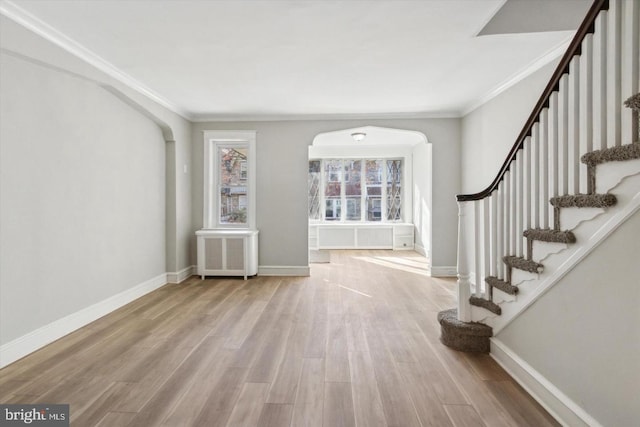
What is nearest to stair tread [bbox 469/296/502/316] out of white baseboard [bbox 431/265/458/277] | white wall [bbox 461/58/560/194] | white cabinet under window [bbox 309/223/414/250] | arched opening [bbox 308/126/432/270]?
white wall [bbox 461/58/560/194]

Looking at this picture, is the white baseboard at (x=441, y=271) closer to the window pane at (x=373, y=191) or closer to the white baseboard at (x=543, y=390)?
the white baseboard at (x=543, y=390)

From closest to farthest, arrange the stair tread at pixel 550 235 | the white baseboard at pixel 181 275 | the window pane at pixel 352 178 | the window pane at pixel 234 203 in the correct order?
1. the stair tread at pixel 550 235
2. the white baseboard at pixel 181 275
3. the window pane at pixel 234 203
4. the window pane at pixel 352 178

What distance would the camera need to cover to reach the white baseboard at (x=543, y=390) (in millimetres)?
1656

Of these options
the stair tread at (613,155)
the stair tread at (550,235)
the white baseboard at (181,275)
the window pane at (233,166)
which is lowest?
the white baseboard at (181,275)

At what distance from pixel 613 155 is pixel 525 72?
2.46 m

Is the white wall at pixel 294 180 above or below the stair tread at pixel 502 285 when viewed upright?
above

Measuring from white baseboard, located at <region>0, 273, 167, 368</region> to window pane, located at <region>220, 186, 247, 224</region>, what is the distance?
5.49ft


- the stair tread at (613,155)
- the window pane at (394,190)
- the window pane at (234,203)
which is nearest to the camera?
the stair tread at (613,155)

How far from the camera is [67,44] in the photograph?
276 centimetres

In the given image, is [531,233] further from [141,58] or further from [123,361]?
[141,58]

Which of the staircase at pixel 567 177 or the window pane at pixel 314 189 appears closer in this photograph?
the staircase at pixel 567 177

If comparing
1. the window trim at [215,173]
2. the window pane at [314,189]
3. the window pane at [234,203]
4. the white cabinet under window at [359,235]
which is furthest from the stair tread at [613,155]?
the window pane at [314,189]

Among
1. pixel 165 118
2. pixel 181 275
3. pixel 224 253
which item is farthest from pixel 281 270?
pixel 165 118

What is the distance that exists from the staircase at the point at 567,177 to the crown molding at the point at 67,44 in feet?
11.7
